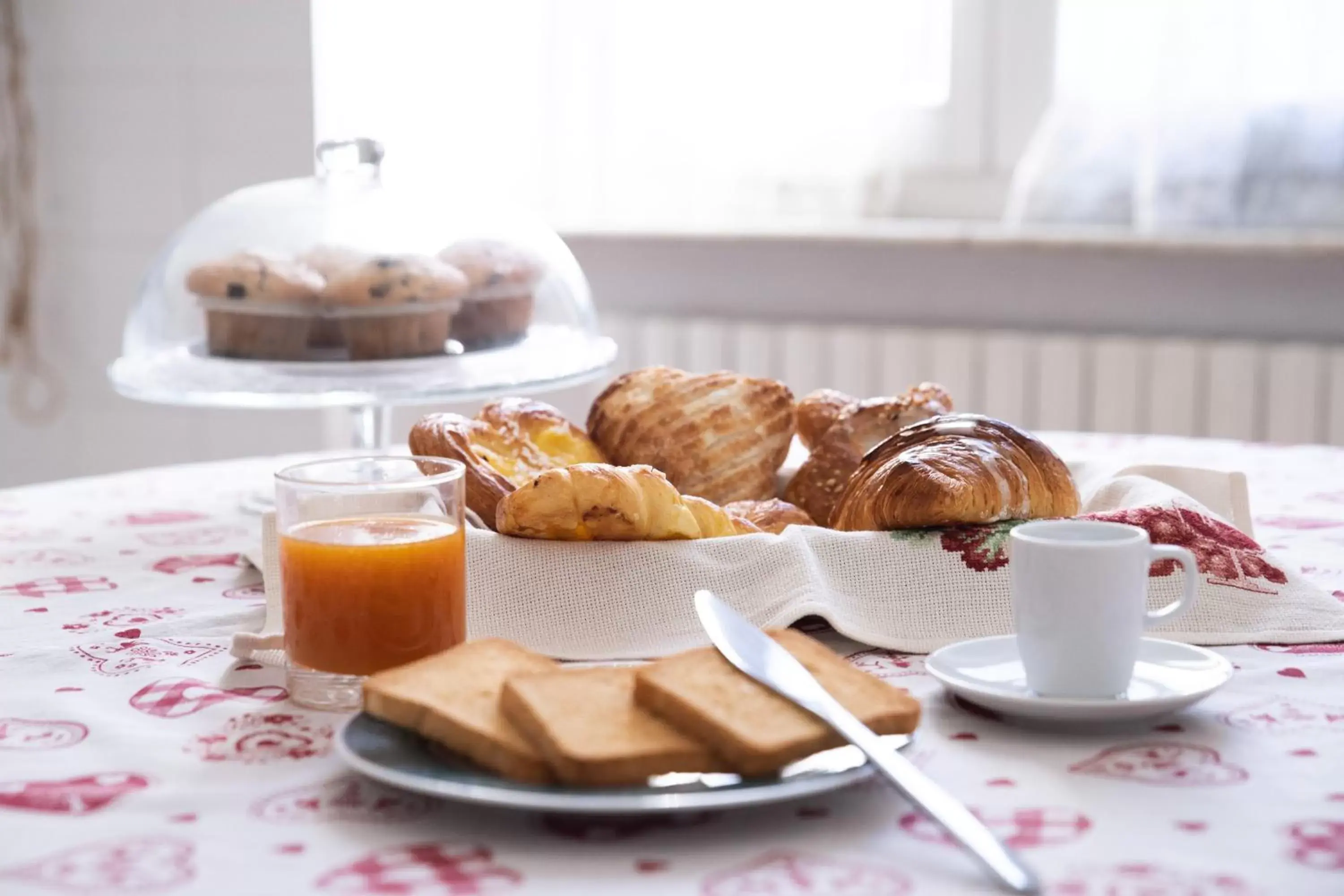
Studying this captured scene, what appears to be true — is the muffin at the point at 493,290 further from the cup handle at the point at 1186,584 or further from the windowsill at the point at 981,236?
the windowsill at the point at 981,236

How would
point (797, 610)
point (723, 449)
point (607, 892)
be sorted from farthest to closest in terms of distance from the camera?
point (723, 449) → point (797, 610) → point (607, 892)

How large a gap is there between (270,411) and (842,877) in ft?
8.11

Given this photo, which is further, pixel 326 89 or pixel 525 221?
Result: pixel 326 89

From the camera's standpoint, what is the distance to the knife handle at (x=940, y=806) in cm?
53

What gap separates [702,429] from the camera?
1.16m

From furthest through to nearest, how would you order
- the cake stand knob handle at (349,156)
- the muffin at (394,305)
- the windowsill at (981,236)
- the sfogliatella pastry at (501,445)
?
1. the windowsill at (981,236)
2. the cake stand knob handle at (349,156)
3. the muffin at (394,305)
4. the sfogliatella pastry at (501,445)

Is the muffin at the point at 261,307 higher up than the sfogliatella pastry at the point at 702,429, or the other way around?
the muffin at the point at 261,307

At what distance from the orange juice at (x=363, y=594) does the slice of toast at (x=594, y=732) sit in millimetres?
123

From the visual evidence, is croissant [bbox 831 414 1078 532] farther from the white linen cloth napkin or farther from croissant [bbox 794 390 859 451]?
croissant [bbox 794 390 859 451]

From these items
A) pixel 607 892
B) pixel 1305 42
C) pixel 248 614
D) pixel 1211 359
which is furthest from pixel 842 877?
pixel 1305 42

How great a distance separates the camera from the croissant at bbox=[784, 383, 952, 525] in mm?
1133

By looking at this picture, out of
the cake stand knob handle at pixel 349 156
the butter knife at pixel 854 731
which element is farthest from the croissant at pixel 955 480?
the cake stand knob handle at pixel 349 156

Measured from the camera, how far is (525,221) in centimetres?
143

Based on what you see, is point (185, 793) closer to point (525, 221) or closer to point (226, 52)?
point (525, 221)
